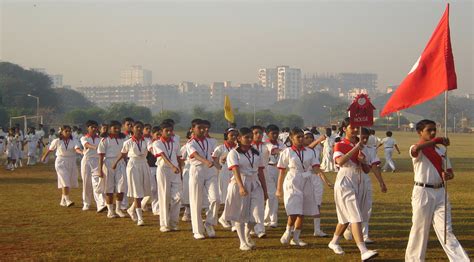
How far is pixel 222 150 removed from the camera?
13.6m

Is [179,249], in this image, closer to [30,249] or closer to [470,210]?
[30,249]

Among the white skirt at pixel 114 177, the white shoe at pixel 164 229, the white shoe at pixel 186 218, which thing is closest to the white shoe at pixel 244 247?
the white shoe at pixel 164 229

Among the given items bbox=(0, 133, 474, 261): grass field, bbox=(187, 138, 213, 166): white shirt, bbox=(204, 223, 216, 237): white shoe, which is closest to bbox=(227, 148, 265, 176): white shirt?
bbox=(0, 133, 474, 261): grass field

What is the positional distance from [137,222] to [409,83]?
24.0 feet

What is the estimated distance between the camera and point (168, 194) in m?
13.9

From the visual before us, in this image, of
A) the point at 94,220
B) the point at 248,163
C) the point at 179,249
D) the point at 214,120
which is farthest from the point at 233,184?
the point at 214,120

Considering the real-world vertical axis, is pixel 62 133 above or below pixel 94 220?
above

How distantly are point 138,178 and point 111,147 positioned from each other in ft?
5.46

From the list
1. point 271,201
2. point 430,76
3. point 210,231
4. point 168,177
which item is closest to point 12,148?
point 168,177

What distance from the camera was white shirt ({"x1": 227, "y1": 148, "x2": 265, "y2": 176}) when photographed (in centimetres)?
1165

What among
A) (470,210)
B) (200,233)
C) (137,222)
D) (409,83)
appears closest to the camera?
(409,83)

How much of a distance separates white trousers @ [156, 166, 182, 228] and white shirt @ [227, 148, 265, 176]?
99.5 inches

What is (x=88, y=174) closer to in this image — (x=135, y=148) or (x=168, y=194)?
(x=135, y=148)

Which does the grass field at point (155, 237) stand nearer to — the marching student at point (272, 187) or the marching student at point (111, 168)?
the marching student at point (272, 187)
